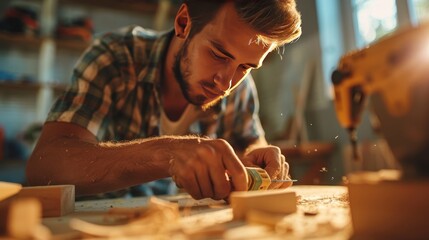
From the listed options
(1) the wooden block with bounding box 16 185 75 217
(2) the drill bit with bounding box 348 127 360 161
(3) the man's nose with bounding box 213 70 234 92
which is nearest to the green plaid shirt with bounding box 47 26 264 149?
(3) the man's nose with bounding box 213 70 234 92

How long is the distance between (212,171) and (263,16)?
648mm

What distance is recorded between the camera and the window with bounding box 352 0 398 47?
8.93 ft

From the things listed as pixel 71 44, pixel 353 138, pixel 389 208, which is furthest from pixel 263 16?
pixel 71 44

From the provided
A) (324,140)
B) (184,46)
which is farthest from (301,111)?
(184,46)

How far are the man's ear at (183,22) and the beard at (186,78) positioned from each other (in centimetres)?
4

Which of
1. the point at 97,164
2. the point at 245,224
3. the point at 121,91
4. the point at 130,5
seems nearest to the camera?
the point at 245,224

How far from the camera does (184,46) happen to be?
4.65 feet

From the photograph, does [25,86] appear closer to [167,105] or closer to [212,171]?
[167,105]

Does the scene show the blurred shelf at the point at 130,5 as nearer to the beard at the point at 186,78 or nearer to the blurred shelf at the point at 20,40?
the blurred shelf at the point at 20,40

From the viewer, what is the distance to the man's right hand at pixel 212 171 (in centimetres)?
84

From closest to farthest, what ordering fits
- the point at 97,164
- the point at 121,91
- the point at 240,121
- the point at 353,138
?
the point at 353,138 → the point at 97,164 → the point at 121,91 → the point at 240,121

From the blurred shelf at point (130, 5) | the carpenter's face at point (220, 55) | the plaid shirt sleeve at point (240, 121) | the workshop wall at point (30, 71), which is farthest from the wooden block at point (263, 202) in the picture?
the blurred shelf at point (130, 5)

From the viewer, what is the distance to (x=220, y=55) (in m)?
1.22

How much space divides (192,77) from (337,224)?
90 centimetres
